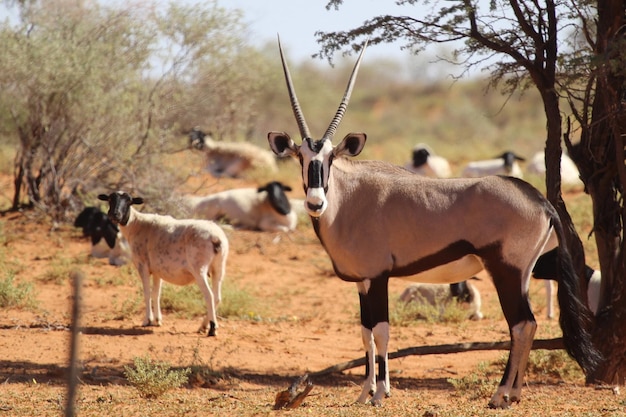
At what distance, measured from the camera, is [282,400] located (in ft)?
21.1

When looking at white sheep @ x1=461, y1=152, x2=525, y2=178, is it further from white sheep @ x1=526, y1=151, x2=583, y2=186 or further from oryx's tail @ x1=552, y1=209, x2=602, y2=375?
oryx's tail @ x1=552, y1=209, x2=602, y2=375

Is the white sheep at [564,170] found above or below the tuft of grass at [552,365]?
above

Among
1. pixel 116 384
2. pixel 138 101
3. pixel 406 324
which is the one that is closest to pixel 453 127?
pixel 138 101

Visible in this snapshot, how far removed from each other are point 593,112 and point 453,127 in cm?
2860

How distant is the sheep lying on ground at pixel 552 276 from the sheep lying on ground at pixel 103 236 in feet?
19.4

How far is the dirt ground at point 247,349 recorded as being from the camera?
6.72m

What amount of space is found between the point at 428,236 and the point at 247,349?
3.21 meters

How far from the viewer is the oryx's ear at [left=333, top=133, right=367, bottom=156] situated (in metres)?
6.77

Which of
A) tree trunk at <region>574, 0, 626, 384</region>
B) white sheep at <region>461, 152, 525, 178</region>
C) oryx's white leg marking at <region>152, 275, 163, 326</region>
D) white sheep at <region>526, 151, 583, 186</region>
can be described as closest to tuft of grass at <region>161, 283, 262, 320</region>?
oryx's white leg marking at <region>152, 275, 163, 326</region>

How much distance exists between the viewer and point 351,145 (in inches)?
270

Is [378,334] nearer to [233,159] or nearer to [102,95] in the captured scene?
[102,95]

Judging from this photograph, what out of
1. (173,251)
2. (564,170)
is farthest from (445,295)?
(564,170)

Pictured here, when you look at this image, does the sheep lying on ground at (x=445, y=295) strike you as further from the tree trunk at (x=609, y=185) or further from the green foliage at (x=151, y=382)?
the green foliage at (x=151, y=382)

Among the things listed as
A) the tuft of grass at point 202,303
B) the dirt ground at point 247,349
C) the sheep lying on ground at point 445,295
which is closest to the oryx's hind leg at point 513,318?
the dirt ground at point 247,349
